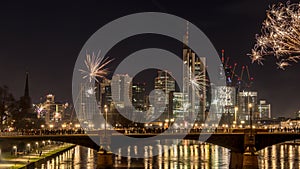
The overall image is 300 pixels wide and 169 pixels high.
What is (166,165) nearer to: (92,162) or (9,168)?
(92,162)

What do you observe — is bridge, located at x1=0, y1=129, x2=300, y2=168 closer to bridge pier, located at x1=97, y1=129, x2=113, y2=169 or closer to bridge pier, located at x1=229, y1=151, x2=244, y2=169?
bridge pier, located at x1=229, y1=151, x2=244, y2=169

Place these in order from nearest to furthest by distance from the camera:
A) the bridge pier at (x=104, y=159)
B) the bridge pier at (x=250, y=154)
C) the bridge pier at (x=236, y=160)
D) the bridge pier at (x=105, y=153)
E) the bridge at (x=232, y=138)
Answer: the bridge pier at (x=250, y=154)
the bridge at (x=232, y=138)
the bridge pier at (x=236, y=160)
the bridge pier at (x=104, y=159)
the bridge pier at (x=105, y=153)

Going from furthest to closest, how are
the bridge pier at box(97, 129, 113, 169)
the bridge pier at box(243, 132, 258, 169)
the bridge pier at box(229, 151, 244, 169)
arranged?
the bridge pier at box(97, 129, 113, 169), the bridge pier at box(229, 151, 244, 169), the bridge pier at box(243, 132, 258, 169)

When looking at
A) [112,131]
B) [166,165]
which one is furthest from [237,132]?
[112,131]

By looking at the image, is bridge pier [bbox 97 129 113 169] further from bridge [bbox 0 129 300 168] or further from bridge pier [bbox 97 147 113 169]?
bridge [bbox 0 129 300 168]

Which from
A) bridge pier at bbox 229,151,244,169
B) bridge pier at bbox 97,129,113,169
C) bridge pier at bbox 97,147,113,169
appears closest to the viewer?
bridge pier at bbox 229,151,244,169

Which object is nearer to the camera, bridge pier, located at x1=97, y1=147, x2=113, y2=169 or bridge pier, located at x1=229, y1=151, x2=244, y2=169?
bridge pier, located at x1=229, y1=151, x2=244, y2=169

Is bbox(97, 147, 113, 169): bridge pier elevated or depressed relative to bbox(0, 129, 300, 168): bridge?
depressed

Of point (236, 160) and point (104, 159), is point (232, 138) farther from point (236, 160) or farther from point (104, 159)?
point (104, 159)

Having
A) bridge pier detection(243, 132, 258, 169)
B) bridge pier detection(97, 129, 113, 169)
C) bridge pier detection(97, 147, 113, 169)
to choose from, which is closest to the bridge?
bridge pier detection(243, 132, 258, 169)

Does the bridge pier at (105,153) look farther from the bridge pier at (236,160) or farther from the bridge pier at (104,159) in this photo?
the bridge pier at (236,160)

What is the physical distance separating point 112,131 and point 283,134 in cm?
2291

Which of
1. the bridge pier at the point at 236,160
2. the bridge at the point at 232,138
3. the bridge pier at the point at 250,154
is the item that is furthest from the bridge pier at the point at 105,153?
the bridge pier at the point at 250,154

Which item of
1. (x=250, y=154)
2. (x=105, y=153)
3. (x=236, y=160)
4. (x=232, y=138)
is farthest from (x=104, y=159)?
(x=250, y=154)
